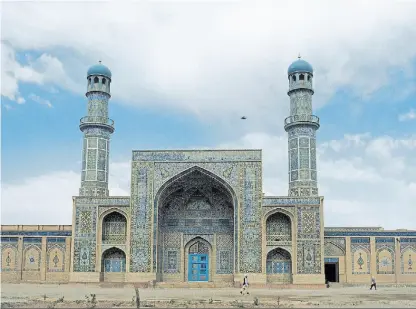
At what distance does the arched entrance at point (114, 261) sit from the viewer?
2867 centimetres

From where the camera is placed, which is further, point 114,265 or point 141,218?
point 114,265

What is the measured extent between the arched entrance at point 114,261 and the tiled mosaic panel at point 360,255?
441 inches

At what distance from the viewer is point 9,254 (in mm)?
29781

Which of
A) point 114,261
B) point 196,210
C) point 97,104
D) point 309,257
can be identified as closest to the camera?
point 309,257

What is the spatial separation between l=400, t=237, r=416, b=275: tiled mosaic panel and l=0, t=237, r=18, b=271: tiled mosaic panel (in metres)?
19.2

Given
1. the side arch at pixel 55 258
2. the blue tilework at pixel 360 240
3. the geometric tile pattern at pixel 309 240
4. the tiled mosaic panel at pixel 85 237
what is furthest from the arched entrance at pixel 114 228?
the blue tilework at pixel 360 240

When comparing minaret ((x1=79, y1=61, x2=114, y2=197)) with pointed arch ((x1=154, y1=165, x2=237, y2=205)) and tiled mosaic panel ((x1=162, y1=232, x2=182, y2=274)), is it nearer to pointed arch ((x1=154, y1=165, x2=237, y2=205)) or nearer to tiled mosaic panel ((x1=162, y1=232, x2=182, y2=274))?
pointed arch ((x1=154, y1=165, x2=237, y2=205))

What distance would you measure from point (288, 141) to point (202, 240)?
683cm

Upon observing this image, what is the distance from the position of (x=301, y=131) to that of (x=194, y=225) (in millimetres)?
7292

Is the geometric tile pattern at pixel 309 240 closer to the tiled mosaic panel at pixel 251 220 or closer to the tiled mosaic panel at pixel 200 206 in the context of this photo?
the tiled mosaic panel at pixel 251 220

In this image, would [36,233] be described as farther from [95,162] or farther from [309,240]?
[309,240]

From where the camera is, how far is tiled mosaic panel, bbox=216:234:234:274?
2925 cm

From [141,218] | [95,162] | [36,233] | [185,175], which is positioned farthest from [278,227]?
[36,233]

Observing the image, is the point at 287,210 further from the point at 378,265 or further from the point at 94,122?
the point at 94,122
